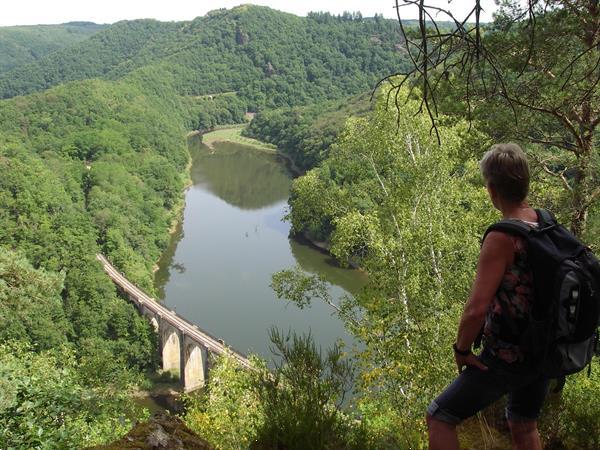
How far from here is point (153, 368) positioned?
24328mm

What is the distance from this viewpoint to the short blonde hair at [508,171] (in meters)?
1.63

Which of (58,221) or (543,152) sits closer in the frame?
(543,152)

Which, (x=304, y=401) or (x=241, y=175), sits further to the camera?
(x=241, y=175)

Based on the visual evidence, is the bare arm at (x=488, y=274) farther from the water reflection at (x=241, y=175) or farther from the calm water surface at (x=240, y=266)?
the water reflection at (x=241, y=175)

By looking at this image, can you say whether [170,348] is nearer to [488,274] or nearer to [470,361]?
[470,361]

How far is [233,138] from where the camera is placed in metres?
75.4

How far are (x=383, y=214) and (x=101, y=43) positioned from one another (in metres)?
136

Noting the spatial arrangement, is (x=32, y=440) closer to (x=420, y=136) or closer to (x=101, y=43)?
(x=420, y=136)

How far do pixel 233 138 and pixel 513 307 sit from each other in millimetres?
75302

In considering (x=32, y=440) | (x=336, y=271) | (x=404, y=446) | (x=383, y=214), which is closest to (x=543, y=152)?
(x=383, y=214)

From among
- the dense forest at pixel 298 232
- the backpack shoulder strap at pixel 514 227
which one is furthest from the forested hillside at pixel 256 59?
the backpack shoulder strap at pixel 514 227

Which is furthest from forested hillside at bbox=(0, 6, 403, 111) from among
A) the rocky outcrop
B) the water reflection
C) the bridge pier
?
the rocky outcrop

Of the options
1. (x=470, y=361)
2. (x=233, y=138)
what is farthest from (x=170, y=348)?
(x=233, y=138)

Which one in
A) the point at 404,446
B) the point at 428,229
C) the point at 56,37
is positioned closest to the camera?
the point at 404,446
